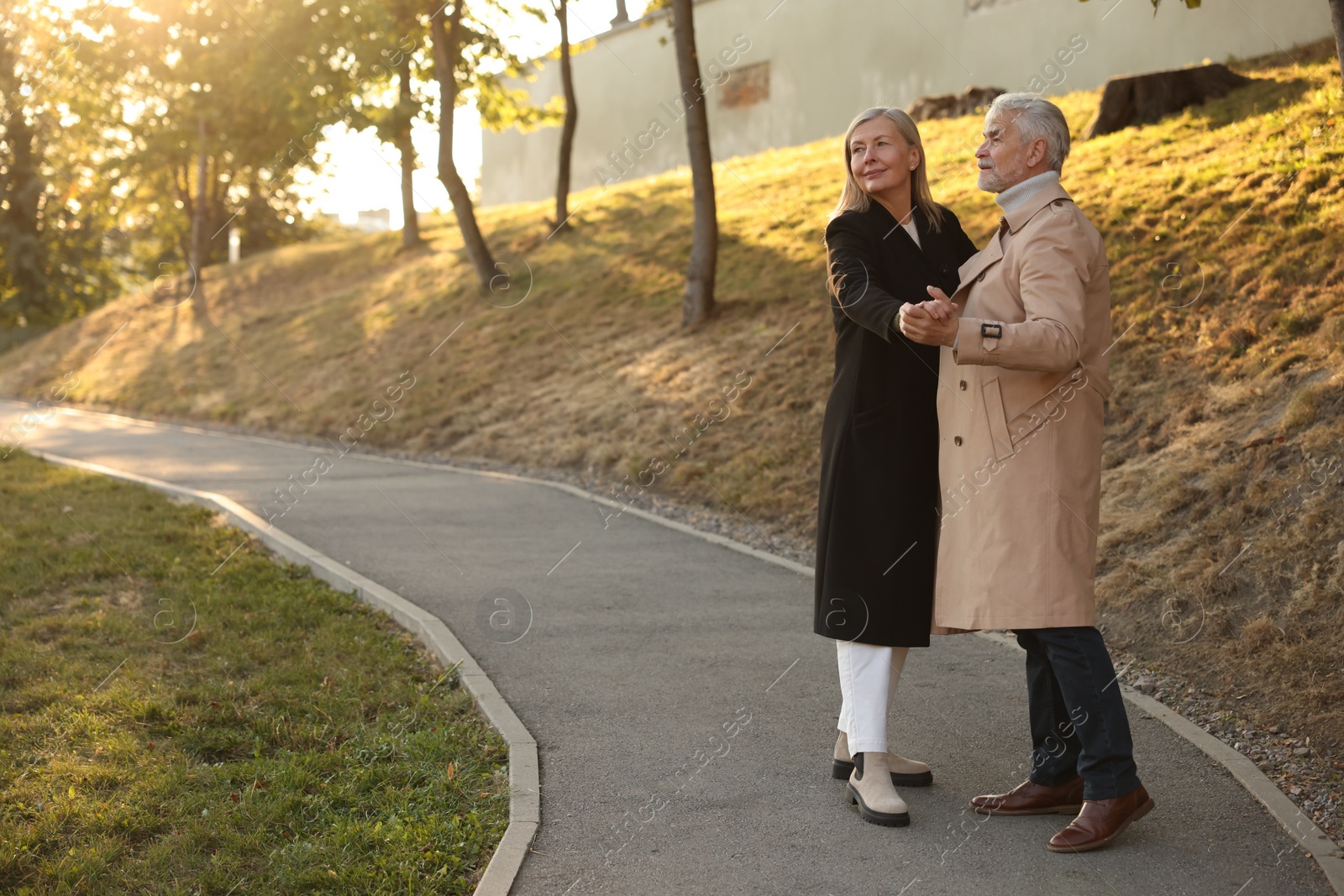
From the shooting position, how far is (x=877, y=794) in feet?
13.6

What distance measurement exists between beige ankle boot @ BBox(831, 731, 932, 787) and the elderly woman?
0.33m

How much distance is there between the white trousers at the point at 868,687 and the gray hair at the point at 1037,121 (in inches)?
68.7

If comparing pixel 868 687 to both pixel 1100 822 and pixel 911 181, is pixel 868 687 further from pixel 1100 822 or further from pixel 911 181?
pixel 911 181

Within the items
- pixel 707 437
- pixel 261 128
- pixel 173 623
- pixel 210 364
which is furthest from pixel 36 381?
pixel 173 623

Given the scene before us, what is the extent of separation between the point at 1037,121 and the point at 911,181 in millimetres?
536

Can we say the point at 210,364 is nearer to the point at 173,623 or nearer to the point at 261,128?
the point at 261,128

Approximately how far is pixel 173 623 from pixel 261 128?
2897 centimetres

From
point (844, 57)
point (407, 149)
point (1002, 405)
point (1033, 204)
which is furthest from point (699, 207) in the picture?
point (407, 149)

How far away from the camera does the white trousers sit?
406cm

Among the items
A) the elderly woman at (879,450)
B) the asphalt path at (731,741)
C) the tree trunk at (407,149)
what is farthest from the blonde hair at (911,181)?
the tree trunk at (407,149)

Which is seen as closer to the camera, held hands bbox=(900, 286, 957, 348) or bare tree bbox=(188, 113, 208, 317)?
held hands bbox=(900, 286, 957, 348)

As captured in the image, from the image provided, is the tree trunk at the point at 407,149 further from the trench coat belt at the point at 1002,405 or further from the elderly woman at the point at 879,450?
the trench coat belt at the point at 1002,405

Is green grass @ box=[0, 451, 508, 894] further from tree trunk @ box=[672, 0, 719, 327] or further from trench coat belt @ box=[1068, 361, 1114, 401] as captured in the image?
tree trunk @ box=[672, 0, 719, 327]

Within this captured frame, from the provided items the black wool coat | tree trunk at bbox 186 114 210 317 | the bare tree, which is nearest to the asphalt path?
the black wool coat
